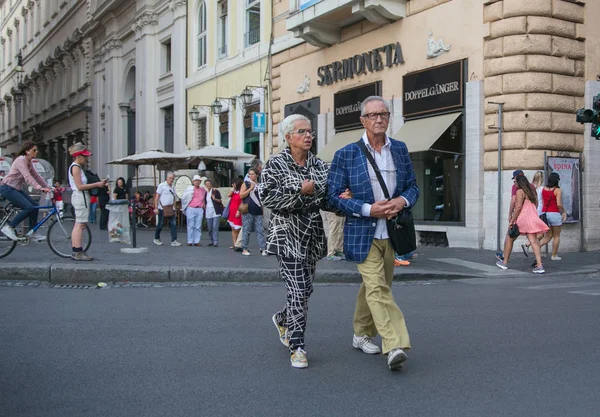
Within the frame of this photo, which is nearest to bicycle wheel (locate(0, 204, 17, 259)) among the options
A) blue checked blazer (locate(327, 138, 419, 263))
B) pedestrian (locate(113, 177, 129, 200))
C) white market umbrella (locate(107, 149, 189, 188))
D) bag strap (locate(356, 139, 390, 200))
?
blue checked blazer (locate(327, 138, 419, 263))

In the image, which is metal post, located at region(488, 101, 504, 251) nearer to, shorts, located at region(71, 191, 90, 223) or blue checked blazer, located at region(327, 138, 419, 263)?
shorts, located at region(71, 191, 90, 223)

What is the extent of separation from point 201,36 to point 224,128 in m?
4.23

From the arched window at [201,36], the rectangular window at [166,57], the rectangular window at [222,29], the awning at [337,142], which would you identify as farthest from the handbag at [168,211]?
the rectangular window at [166,57]

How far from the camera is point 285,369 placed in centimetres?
480

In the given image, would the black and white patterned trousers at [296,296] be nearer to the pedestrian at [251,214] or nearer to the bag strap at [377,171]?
the bag strap at [377,171]

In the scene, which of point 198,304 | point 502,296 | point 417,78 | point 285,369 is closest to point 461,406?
point 285,369

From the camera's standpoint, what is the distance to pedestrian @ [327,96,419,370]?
465 centimetres

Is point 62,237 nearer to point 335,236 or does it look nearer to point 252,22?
point 335,236

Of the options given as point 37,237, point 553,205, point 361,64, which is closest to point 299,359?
point 37,237

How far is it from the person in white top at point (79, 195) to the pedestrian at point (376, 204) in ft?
21.0

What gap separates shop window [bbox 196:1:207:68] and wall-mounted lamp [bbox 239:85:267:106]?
497cm

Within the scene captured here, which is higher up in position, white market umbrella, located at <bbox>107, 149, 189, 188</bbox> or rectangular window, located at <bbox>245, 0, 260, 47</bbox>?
rectangular window, located at <bbox>245, 0, 260, 47</bbox>

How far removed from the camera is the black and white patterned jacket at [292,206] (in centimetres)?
478

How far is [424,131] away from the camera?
1541cm
